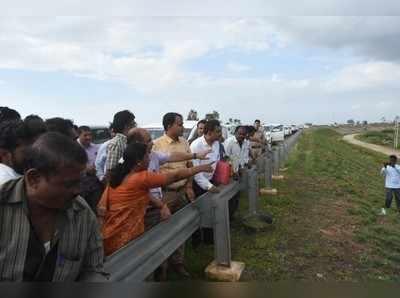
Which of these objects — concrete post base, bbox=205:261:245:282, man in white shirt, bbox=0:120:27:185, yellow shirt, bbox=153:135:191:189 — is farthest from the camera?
yellow shirt, bbox=153:135:191:189

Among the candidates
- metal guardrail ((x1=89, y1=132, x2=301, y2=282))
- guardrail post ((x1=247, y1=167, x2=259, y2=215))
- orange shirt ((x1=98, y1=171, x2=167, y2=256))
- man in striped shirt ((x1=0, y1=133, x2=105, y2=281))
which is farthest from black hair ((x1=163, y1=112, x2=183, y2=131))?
man in striped shirt ((x1=0, y1=133, x2=105, y2=281))

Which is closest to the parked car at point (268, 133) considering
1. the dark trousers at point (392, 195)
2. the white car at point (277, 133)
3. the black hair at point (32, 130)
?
the white car at point (277, 133)

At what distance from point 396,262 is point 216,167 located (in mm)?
2773

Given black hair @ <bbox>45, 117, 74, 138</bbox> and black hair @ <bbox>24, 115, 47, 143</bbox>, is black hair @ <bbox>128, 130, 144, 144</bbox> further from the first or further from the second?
black hair @ <bbox>24, 115, 47, 143</bbox>

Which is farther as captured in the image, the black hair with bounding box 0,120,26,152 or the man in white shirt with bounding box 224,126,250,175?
the man in white shirt with bounding box 224,126,250,175

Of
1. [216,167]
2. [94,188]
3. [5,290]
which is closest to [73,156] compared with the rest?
[5,290]

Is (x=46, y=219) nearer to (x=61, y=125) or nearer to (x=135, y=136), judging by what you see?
(x=61, y=125)

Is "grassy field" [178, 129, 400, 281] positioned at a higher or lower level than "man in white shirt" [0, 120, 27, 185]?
lower

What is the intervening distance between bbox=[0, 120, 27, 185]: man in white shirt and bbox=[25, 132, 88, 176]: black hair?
88cm

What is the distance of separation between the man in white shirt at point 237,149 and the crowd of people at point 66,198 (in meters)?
2.69

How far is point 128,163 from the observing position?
3.85 meters

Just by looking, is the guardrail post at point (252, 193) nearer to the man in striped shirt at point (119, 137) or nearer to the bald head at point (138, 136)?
the man in striped shirt at point (119, 137)

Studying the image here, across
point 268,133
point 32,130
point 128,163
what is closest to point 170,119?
point 128,163

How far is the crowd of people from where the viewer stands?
179 centimetres
